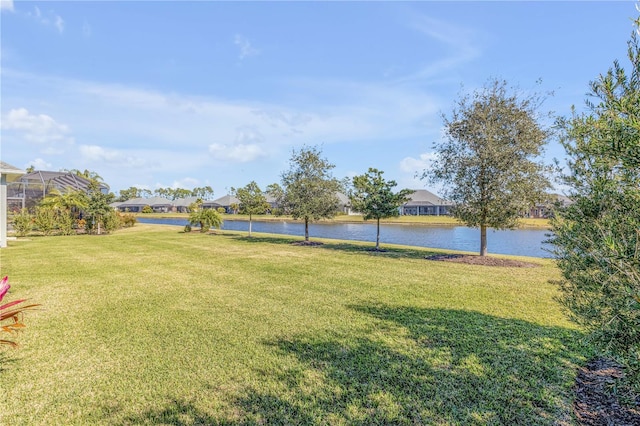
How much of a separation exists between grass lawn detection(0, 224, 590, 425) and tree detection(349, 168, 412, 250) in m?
7.57

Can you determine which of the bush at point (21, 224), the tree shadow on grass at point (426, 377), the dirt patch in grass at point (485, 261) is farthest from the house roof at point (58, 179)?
the tree shadow on grass at point (426, 377)

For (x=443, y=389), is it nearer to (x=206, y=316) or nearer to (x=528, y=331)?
(x=528, y=331)

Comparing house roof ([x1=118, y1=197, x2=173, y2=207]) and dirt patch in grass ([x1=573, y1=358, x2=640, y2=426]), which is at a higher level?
house roof ([x1=118, y1=197, x2=173, y2=207])

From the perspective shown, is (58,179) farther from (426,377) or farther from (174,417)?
(426,377)

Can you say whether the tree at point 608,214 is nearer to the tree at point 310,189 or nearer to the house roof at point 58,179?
the tree at point 310,189

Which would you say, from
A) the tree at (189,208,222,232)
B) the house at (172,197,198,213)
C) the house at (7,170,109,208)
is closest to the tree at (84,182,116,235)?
the house at (7,170,109,208)

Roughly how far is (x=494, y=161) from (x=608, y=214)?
429 inches

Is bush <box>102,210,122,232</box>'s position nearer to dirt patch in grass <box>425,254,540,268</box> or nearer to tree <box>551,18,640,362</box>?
dirt patch in grass <box>425,254,540,268</box>

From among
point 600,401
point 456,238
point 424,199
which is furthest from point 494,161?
point 424,199

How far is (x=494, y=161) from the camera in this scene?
40.6ft

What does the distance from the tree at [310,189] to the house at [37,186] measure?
2265 cm

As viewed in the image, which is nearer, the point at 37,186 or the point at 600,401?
the point at 600,401

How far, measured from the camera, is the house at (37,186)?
89.9 feet

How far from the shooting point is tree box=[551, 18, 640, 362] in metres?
2.25
